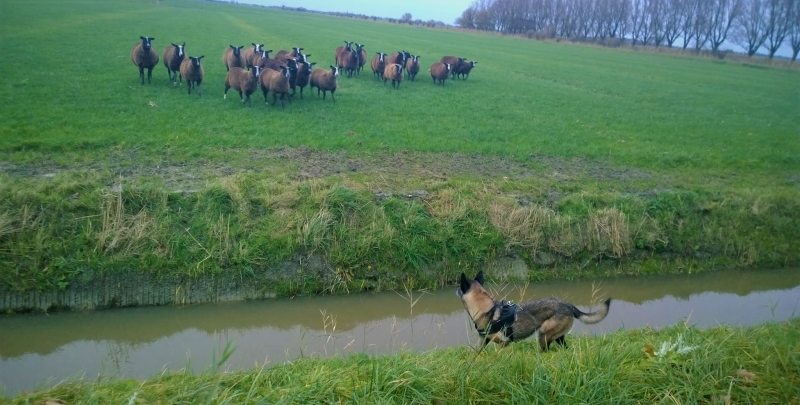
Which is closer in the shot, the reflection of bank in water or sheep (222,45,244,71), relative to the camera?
the reflection of bank in water

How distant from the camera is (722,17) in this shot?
27.3 meters

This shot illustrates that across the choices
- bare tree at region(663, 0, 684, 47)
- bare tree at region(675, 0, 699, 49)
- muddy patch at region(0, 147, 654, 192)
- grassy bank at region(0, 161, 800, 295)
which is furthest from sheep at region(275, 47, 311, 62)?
bare tree at region(663, 0, 684, 47)

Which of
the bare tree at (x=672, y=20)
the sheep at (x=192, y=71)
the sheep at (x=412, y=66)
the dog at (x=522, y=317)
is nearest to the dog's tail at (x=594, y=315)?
the dog at (x=522, y=317)

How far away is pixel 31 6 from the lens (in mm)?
29750

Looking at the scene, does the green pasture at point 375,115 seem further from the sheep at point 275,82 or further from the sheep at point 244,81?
the sheep at point 275,82

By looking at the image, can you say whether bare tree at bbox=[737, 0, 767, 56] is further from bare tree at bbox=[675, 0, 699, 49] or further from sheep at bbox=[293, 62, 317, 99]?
sheep at bbox=[293, 62, 317, 99]

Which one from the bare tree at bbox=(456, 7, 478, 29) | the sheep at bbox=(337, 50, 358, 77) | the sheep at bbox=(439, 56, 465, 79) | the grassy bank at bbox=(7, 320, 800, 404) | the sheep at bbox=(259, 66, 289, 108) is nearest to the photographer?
the grassy bank at bbox=(7, 320, 800, 404)

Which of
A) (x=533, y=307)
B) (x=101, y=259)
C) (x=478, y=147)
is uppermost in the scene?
(x=478, y=147)

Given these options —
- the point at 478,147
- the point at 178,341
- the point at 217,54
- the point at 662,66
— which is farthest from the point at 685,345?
the point at 662,66

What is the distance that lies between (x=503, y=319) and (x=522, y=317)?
323 millimetres

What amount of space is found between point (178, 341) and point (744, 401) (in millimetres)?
5919

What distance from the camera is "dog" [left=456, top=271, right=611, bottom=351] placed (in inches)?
212

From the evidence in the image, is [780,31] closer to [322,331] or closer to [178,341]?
[322,331]

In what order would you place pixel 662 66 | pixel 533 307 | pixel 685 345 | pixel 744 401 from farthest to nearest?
pixel 662 66, pixel 533 307, pixel 685 345, pixel 744 401
